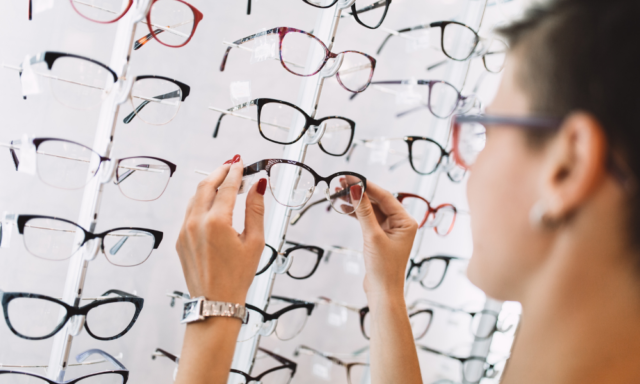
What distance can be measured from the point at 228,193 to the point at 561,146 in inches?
22.0

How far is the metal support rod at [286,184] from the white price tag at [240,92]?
0.16 meters

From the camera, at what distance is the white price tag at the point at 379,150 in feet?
4.75

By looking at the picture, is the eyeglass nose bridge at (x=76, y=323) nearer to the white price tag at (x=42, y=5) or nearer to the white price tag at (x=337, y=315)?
the white price tag at (x=42, y=5)

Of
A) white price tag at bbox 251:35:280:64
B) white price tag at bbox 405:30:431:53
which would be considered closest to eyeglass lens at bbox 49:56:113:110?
white price tag at bbox 251:35:280:64

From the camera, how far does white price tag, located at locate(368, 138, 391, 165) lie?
1449 millimetres

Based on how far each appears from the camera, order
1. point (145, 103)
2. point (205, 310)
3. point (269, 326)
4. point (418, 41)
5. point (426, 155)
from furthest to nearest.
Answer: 1. point (426, 155)
2. point (418, 41)
3. point (269, 326)
4. point (145, 103)
5. point (205, 310)

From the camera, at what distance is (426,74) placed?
5.56ft

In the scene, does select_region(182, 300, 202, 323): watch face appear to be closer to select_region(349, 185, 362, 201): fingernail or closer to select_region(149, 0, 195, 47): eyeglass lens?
select_region(349, 185, 362, 201): fingernail

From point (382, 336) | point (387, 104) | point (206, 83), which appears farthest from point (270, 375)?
point (387, 104)

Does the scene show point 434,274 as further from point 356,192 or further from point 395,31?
point 395,31

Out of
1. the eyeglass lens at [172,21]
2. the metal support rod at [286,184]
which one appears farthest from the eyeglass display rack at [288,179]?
the eyeglass lens at [172,21]

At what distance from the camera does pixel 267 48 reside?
3.60 ft

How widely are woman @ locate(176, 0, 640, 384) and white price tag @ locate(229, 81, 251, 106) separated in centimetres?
34

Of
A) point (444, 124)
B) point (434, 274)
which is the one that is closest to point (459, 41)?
point (444, 124)
